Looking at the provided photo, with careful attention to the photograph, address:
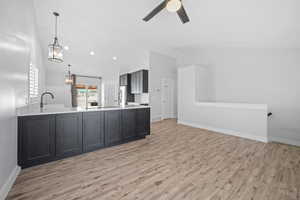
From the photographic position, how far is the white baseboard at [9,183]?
1.49 meters

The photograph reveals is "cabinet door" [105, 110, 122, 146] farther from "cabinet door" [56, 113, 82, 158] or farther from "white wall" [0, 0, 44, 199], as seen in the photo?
"white wall" [0, 0, 44, 199]

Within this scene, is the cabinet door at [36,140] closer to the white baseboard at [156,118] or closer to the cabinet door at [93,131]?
the cabinet door at [93,131]

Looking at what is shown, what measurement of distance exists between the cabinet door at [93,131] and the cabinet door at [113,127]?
117 mm

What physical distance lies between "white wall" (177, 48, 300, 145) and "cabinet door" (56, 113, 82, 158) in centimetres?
507

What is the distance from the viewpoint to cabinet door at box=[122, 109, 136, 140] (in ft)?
10.8

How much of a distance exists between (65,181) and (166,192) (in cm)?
141

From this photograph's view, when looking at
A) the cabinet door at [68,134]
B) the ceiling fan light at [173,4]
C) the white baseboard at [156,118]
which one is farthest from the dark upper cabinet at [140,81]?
the ceiling fan light at [173,4]

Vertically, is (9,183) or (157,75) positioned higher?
(157,75)

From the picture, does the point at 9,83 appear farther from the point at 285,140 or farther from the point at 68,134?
the point at 285,140

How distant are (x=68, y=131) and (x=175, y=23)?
380cm

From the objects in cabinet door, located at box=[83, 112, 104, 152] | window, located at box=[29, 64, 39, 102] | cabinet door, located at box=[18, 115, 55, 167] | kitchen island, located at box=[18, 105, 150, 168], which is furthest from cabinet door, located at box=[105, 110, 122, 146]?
window, located at box=[29, 64, 39, 102]

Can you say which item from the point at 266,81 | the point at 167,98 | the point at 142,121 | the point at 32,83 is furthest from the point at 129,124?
the point at 266,81

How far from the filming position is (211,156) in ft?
8.70

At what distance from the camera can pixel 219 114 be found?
4.51m
